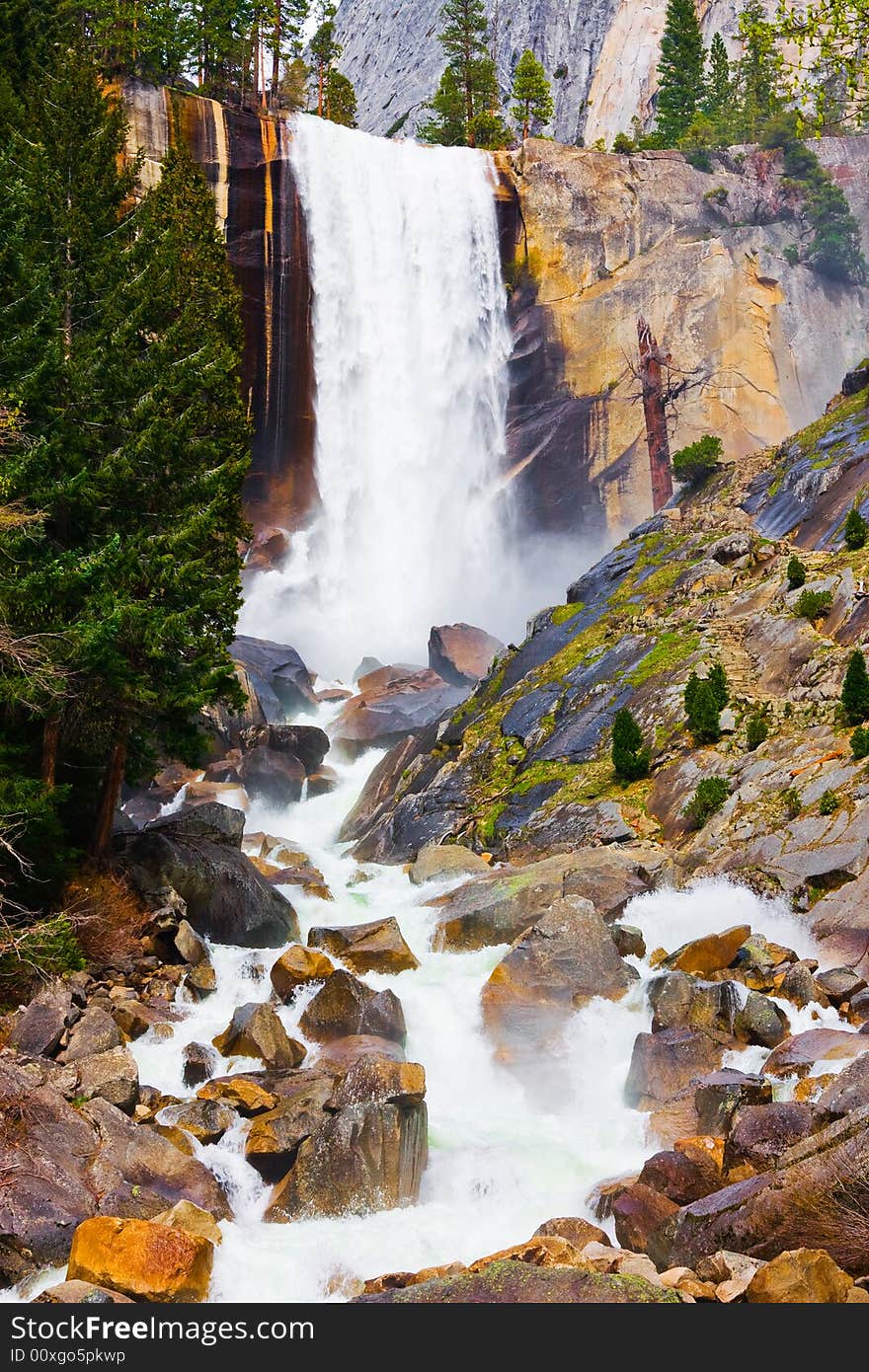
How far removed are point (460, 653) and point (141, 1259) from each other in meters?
38.5

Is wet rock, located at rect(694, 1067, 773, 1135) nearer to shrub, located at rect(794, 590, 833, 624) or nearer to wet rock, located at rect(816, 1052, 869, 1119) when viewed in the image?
wet rock, located at rect(816, 1052, 869, 1119)

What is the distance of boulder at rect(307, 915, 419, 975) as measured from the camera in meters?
19.6

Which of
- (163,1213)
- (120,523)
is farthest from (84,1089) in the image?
(120,523)

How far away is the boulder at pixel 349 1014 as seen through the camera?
16.6m

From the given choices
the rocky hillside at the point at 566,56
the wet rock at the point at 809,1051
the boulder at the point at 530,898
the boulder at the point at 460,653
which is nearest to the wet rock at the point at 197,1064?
the boulder at the point at 530,898

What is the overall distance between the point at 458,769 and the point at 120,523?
45.0 feet

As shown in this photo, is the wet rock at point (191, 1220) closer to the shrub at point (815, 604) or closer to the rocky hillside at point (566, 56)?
the shrub at point (815, 604)

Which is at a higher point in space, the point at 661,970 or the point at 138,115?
the point at 138,115

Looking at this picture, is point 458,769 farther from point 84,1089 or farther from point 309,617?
point 309,617

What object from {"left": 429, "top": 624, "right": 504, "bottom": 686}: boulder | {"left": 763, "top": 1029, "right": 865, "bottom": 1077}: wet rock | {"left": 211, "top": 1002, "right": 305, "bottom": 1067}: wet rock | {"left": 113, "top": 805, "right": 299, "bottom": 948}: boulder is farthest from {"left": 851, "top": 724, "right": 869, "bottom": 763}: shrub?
{"left": 429, "top": 624, "right": 504, "bottom": 686}: boulder

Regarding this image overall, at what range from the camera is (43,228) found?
22672 mm

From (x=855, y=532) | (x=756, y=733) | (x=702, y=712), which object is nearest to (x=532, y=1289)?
(x=756, y=733)

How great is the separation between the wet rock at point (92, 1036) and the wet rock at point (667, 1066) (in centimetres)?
698

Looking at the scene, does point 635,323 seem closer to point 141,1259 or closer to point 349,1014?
point 349,1014
